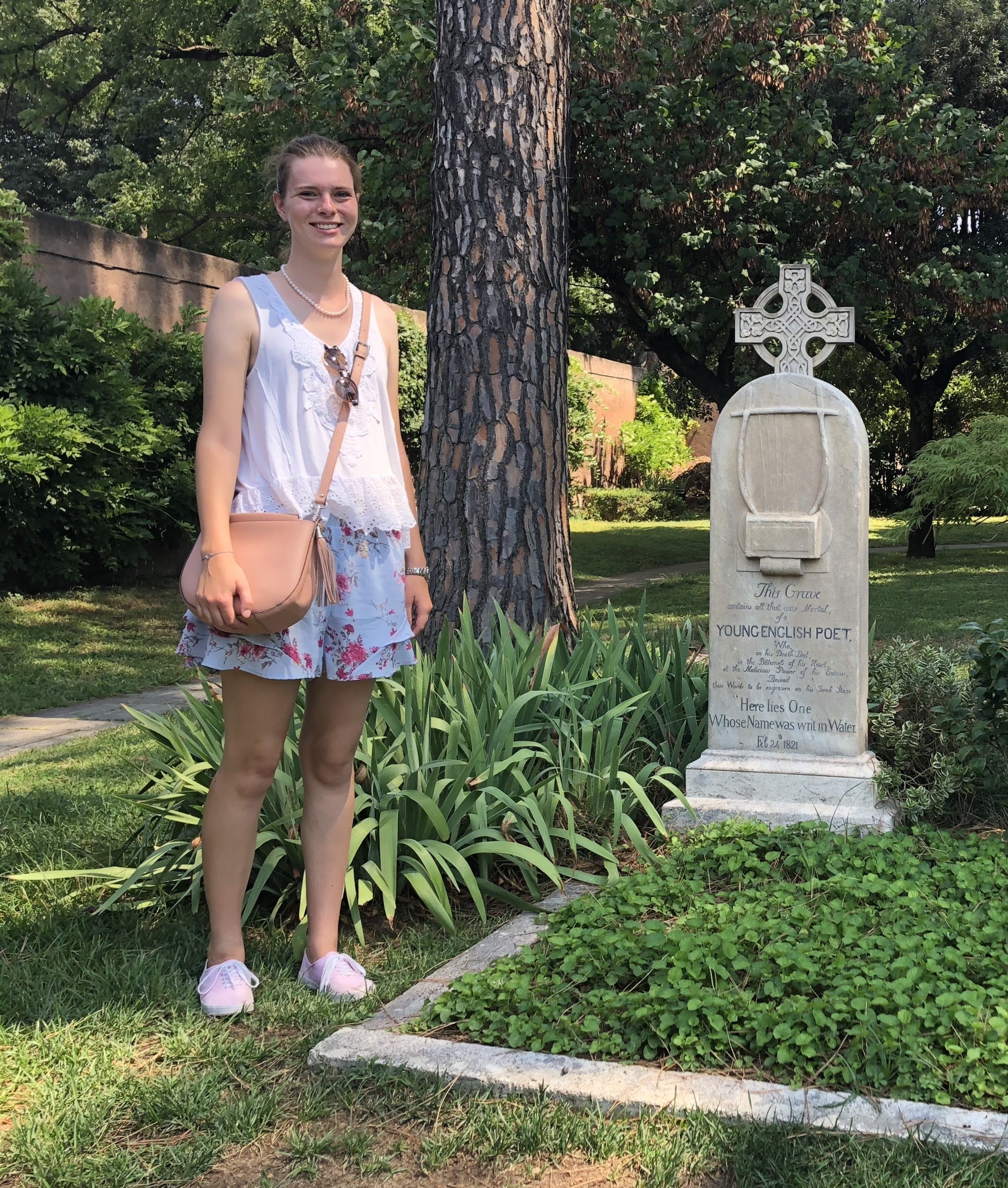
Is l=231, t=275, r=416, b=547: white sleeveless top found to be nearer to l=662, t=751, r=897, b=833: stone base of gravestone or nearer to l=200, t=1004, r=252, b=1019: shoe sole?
l=200, t=1004, r=252, b=1019: shoe sole

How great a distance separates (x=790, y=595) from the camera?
15.4 feet

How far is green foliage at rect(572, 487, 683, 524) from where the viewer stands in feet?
73.7

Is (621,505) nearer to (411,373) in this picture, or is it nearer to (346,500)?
(411,373)

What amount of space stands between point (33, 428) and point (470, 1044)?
24.4 ft

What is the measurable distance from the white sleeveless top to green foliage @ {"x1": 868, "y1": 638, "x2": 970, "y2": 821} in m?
2.47

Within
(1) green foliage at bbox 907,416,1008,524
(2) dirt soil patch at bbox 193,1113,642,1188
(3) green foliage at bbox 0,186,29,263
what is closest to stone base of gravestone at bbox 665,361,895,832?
(2) dirt soil patch at bbox 193,1113,642,1188

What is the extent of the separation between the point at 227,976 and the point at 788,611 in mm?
2516

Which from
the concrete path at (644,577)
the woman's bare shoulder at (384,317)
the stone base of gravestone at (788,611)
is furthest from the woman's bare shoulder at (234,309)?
the concrete path at (644,577)

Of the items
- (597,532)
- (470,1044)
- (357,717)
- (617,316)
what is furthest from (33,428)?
(597,532)

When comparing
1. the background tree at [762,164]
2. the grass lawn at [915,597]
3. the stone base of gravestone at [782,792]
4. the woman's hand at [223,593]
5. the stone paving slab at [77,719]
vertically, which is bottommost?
the stone paving slab at [77,719]

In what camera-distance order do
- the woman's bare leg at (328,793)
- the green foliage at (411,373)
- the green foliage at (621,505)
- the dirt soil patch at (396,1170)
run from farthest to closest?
the green foliage at (621,505) < the green foliage at (411,373) < the woman's bare leg at (328,793) < the dirt soil patch at (396,1170)

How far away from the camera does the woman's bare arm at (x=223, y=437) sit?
2855 mm

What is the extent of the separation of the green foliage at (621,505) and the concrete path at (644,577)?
187 inches

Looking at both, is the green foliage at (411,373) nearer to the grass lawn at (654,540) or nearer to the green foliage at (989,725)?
the grass lawn at (654,540)
